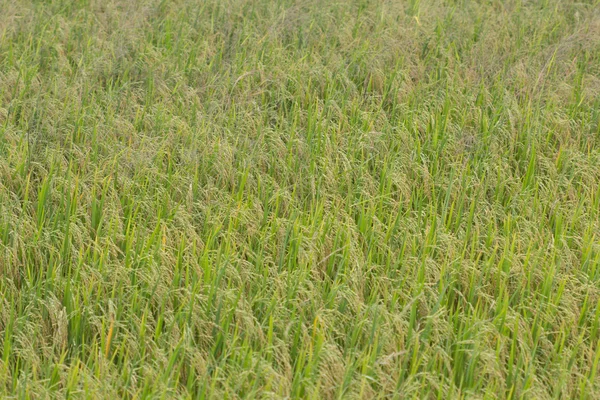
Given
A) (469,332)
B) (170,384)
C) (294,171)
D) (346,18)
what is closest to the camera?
(170,384)

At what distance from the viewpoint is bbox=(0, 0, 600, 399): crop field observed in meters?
3.28

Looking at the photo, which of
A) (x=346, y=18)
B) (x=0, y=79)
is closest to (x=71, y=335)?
(x=0, y=79)

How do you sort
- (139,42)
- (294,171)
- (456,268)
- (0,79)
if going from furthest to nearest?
1. (139,42)
2. (0,79)
3. (294,171)
4. (456,268)

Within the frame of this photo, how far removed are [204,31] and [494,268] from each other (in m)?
3.15

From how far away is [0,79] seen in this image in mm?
5422

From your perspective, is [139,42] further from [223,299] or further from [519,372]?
[519,372]

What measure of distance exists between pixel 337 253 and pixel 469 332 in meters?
0.75

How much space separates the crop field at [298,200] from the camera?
10.8 feet

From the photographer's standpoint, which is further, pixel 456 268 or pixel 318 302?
pixel 456 268

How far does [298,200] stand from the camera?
171 inches

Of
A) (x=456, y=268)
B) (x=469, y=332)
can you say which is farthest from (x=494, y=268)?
(x=469, y=332)

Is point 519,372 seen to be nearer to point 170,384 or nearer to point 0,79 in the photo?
point 170,384

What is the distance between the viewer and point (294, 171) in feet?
15.1

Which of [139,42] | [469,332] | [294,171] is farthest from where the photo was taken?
[139,42]
